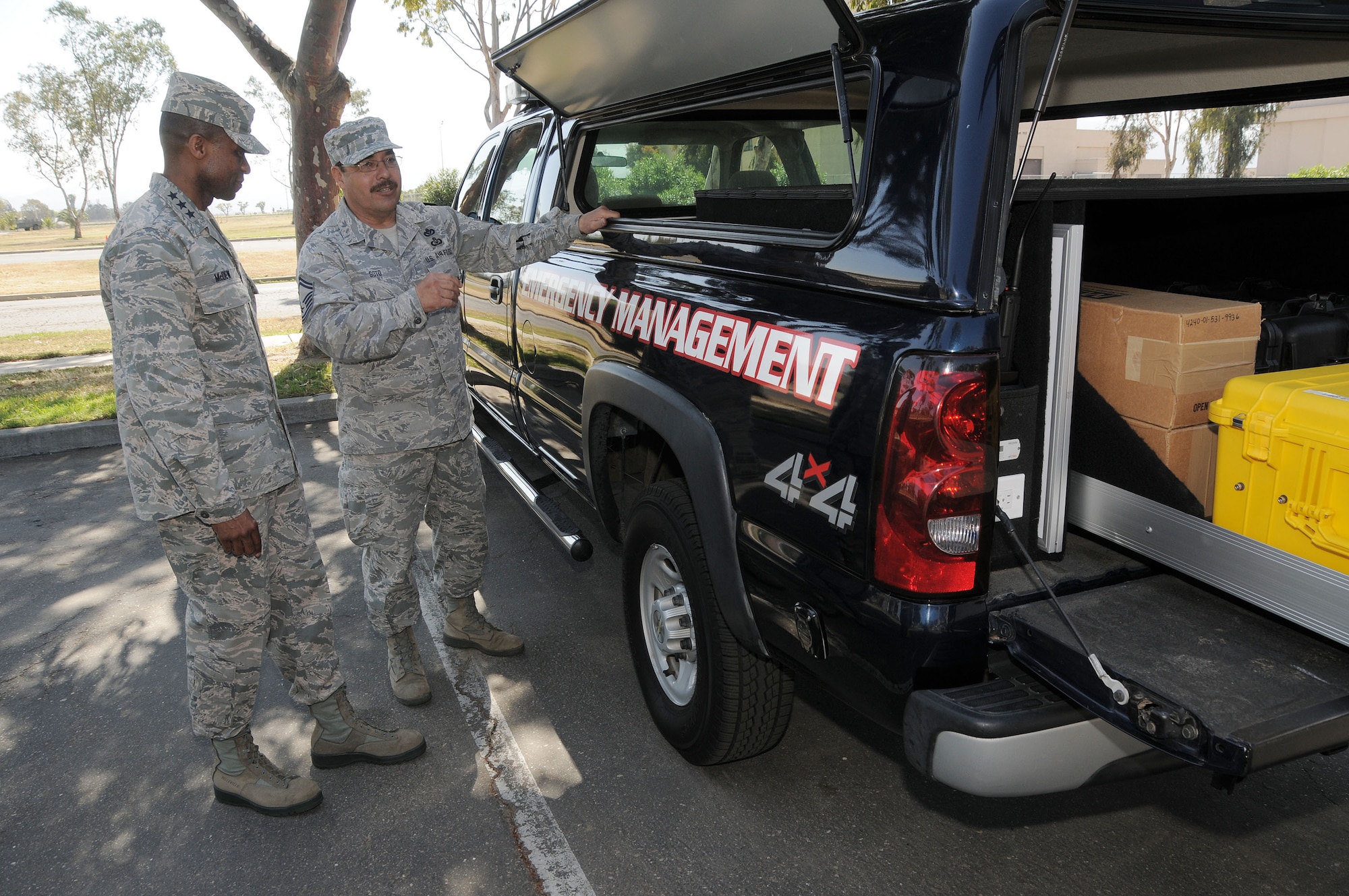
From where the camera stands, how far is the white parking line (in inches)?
97.1

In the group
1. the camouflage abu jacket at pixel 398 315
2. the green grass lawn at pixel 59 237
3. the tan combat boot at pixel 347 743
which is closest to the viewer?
the camouflage abu jacket at pixel 398 315

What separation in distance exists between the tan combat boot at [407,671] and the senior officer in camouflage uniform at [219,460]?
0.30 meters

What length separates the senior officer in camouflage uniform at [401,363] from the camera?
2.92 m

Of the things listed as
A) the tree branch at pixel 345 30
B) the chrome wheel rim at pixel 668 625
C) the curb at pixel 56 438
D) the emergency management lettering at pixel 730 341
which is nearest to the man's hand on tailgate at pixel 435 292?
the emergency management lettering at pixel 730 341

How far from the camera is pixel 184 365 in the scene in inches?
95.2

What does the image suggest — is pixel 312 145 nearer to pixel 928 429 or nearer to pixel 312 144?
pixel 312 144

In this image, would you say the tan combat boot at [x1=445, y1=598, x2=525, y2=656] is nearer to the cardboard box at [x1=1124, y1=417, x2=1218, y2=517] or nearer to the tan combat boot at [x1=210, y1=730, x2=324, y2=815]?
the tan combat boot at [x1=210, y1=730, x2=324, y2=815]

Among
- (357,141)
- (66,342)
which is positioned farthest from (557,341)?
(66,342)

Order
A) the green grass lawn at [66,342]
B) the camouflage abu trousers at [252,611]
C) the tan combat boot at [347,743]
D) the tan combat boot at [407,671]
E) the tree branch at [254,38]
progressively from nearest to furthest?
the camouflage abu trousers at [252,611] → the tan combat boot at [347,743] → the tan combat boot at [407,671] → the tree branch at [254,38] → the green grass lawn at [66,342]

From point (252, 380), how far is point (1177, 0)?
97.9 inches

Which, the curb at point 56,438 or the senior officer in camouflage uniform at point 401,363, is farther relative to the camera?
the curb at point 56,438

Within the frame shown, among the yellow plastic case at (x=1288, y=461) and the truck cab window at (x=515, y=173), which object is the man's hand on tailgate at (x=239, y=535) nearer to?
the truck cab window at (x=515, y=173)

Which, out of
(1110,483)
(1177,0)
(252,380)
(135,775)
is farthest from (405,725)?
(1177,0)

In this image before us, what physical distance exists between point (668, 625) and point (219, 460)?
4.44ft
